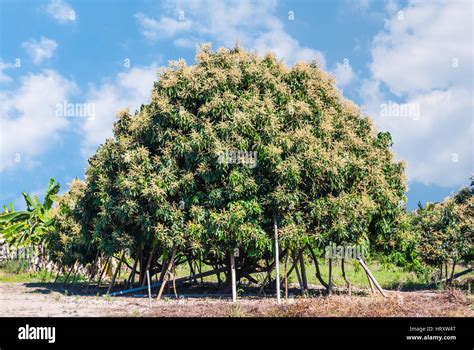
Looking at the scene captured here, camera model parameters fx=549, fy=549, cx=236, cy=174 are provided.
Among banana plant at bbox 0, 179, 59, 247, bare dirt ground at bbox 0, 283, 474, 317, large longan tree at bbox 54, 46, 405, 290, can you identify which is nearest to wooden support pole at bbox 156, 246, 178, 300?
large longan tree at bbox 54, 46, 405, 290

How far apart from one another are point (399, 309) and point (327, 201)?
12.4 ft

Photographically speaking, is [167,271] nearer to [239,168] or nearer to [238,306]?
[238,306]

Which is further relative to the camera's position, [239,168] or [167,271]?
[167,271]

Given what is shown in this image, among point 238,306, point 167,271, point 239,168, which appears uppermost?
point 239,168

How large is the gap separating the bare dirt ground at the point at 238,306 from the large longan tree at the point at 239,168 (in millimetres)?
1518

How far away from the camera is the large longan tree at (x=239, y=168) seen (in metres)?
A: 14.8

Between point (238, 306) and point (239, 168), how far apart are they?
12.6 ft

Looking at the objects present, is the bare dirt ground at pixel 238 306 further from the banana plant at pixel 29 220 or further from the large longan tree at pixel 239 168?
the banana plant at pixel 29 220

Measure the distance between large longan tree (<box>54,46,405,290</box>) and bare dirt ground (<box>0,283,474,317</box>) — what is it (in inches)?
59.8

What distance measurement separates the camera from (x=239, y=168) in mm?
14930

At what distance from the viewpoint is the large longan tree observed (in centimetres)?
1482

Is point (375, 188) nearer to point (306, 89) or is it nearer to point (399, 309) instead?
point (306, 89)

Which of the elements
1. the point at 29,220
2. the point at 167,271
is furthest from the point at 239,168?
the point at 29,220

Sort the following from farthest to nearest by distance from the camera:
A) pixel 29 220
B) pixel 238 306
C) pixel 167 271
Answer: pixel 29 220 < pixel 167 271 < pixel 238 306
